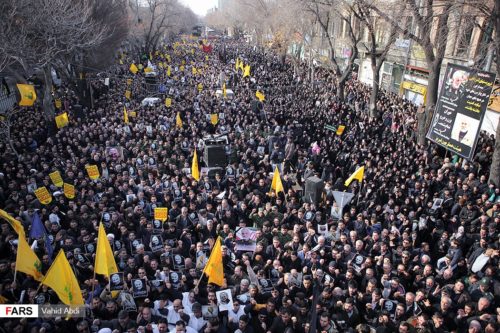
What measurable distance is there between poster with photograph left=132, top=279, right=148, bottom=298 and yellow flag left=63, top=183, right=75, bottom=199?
14.9 ft

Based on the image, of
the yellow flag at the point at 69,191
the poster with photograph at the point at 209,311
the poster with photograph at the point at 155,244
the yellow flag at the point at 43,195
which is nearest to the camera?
the poster with photograph at the point at 209,311

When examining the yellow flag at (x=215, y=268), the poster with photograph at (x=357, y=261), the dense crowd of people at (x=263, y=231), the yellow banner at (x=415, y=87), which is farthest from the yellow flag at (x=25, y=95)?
the yellow banner at (x=415, y=87)

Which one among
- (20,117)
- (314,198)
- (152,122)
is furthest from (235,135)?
(20,117)

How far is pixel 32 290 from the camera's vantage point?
20.7ft

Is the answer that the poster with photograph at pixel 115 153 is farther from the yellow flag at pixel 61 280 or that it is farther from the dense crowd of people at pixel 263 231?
the yellow flag at pixel 61 280

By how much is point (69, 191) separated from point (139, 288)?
185 inches

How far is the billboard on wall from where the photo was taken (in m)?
10.5

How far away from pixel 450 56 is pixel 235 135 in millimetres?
15425

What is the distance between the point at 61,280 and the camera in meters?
6.13

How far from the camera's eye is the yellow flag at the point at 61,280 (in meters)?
6.10

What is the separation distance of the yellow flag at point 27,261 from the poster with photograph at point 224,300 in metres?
3.39

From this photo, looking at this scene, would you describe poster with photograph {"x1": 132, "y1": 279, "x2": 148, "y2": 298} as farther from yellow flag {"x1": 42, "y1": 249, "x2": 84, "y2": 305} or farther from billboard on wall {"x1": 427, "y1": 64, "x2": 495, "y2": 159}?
billboard on wall {"x1": 427, "y1": 64, "x2": 495, "y2": 159}

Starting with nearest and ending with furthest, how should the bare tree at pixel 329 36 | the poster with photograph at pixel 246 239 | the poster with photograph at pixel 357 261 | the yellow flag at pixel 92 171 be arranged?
1. the poster with photograph at pixel 357 261
2. the poster with photograph at pixel 246 239
3. the yellow flag at pixel 92 171
4. the bare tree at pixel 329 36

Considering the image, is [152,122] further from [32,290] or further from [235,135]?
[32,290]
